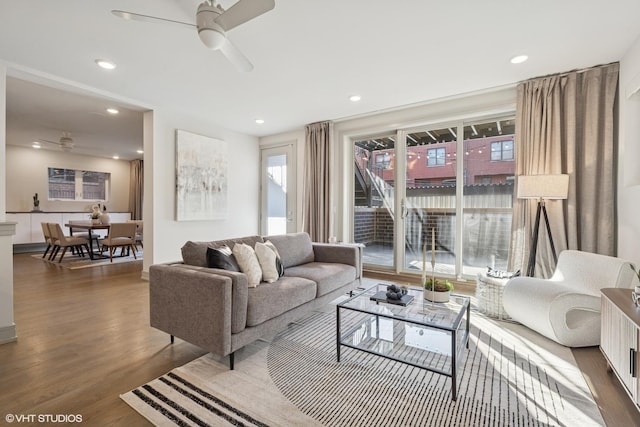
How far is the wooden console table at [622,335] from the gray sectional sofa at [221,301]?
205 centimetres

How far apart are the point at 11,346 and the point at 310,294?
2390mm

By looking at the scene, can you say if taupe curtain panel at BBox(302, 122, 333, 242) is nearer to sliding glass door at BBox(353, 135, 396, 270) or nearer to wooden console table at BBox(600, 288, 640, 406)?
sliding glass door at BBox(353, 135, 396, 270)

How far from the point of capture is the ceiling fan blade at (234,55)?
83.6 inches

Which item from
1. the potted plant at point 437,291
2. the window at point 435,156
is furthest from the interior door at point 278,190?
the potted plant at point 437,291

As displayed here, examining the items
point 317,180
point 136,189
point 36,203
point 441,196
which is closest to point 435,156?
point 441,196

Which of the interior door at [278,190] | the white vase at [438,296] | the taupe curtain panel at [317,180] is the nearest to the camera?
the white vase at [438,296]

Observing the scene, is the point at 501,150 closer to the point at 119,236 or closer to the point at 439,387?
the point at 439,387

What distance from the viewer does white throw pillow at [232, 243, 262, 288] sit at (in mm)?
2385

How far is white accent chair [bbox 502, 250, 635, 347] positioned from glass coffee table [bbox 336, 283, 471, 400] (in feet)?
1.90

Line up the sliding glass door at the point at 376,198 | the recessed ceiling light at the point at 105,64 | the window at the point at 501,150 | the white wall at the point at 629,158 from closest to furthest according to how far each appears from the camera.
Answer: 1. the white wall at the point at 629,158
2. the recessed ceiling light at the point at 105,64
3. the window at the point at 501,150
4. the sliding glass door at the point at 376,198

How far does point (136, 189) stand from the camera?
8805mm

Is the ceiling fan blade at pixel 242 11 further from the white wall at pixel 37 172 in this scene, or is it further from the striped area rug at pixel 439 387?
the white wall at pixel 37 172

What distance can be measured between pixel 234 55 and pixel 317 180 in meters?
2.90

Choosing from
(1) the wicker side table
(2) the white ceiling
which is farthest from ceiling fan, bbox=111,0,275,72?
(1) the wicker side table
